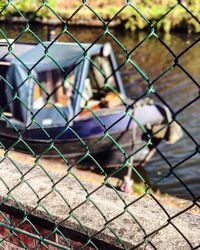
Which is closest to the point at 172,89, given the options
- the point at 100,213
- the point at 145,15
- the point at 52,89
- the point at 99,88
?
the point at 99,88

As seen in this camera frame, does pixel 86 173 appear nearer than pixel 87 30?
Yes

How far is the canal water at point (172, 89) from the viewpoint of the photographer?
24.3 feet

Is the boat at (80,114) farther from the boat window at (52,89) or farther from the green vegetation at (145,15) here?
the green vegetation at (145,15)

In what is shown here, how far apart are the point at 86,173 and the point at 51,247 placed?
16.4 ft

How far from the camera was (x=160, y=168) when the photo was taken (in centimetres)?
803

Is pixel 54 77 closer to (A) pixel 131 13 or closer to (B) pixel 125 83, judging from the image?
(B) pixel 125 83

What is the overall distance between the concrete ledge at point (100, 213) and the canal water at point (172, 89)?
0.67 metres

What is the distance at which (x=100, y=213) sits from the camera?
6.23ft

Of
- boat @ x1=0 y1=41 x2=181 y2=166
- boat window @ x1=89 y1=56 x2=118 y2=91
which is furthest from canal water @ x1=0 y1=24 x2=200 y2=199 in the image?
boat @ x1=0 y1=41 x2=181 y2=166

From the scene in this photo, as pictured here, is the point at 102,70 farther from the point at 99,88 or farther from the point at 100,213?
the point at 100,213

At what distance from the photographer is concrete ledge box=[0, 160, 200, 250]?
5.86ft

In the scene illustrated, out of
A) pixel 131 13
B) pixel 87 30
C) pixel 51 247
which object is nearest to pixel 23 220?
pixel 51 247

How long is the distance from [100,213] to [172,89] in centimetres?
988

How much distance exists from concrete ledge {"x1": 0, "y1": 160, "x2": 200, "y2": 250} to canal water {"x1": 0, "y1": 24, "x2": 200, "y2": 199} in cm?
67
